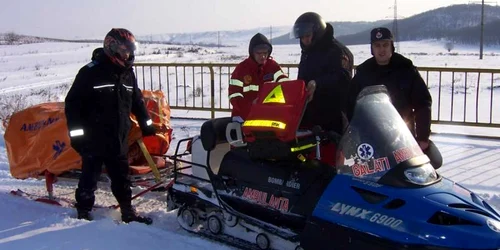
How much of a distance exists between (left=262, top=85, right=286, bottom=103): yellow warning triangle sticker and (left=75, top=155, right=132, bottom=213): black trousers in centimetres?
173

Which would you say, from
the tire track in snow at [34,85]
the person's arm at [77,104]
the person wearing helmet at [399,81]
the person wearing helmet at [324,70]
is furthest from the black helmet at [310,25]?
the tire track in snow at [34,85]

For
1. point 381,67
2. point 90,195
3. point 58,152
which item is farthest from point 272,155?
point 58,152

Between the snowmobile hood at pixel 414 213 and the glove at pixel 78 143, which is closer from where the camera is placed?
the snowmobile hood at pixel 414 213

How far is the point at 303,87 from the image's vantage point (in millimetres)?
3789

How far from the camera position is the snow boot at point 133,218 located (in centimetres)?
488

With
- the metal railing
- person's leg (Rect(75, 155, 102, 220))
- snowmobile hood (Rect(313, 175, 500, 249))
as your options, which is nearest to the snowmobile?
snowmobile hood (Rect(313, 175, 500, 249))

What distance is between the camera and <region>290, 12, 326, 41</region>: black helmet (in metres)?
4.49

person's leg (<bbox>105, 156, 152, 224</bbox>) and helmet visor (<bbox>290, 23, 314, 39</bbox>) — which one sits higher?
helmet visor (<bbox>290, 23, 314, 39</bbox>)

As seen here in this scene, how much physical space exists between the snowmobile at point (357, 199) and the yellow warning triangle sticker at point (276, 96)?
0.35 metres

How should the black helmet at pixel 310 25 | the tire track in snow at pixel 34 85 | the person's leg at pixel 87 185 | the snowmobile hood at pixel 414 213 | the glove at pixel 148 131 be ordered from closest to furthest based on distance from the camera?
the snowmobile hood at pixel 414 213
the black helmet at pixel 310 25
the person's leg at pixel 87 185
the glove at pixel 148 131
the tire track in snow at pixel 34 85

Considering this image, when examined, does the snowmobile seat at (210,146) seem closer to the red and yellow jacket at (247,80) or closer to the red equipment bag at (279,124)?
the red and yellow jacket at (247,80)

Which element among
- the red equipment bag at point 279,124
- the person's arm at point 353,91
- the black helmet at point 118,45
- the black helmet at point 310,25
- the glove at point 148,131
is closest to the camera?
the red equipment bag at point 279,124

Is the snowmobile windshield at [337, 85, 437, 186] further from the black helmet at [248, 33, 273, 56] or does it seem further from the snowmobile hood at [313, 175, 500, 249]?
the black helmet at [248, 33, 273, 56]

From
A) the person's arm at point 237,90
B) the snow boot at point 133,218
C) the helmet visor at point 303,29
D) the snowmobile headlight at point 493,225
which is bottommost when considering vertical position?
the snow boot at point 133,218
